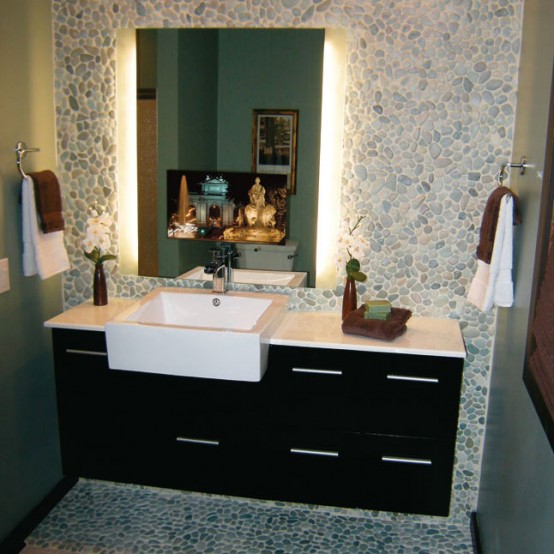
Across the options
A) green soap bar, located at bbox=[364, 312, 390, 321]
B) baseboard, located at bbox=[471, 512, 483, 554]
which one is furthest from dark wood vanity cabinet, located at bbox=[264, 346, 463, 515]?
baseboard, located at bbox=[471, 512, 483, 554]

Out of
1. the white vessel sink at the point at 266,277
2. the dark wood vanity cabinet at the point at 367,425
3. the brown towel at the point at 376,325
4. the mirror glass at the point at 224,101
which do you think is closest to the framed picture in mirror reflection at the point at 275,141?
the mirror glass at the point at 224,101

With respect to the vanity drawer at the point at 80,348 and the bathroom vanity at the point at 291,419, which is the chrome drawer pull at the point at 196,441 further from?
the vanity drawer at the point at 80,348

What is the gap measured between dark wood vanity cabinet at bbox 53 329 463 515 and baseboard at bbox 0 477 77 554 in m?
0.26

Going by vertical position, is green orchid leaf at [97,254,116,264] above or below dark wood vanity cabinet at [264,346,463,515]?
above

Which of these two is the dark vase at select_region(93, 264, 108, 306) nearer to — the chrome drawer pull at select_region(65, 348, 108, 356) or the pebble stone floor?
the chrome drawer pull at select_region(65, 348, 108, 356)

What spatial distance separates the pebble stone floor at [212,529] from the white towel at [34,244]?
3.61ft

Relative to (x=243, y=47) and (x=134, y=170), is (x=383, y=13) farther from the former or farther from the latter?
(x=134, y=170)

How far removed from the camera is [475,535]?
9.32ft

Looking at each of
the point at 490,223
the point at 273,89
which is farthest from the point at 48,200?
the point at 490,223

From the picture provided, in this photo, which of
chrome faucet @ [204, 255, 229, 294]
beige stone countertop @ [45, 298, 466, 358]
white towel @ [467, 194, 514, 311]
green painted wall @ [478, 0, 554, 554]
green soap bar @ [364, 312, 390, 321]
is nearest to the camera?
green painted wall @ [478, 0, 554, 554]

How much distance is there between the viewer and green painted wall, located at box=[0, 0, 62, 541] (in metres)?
2.60

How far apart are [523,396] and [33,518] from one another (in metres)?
2.11

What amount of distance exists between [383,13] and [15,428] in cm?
229

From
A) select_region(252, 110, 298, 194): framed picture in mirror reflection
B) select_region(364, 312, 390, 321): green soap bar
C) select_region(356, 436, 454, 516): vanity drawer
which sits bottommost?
select_region(356, 436, 454, 516): vanity drawer
